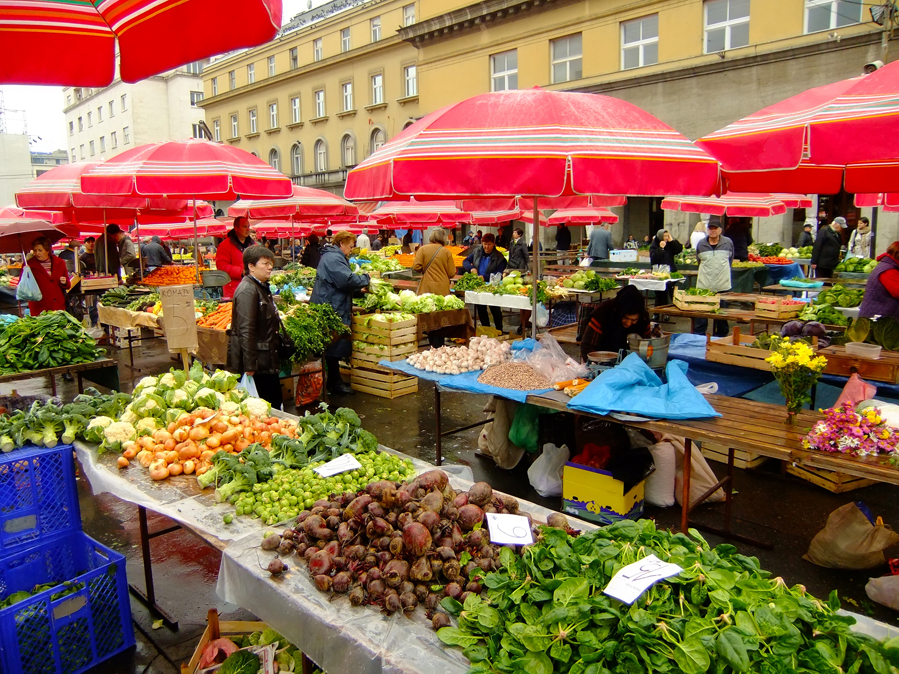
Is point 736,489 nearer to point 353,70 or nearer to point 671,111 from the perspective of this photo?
point 671,111

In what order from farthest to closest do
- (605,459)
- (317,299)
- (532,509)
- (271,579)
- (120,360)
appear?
1. (120,360)
2. (317,299)
3. (605,459)
4. (532,509)
5. (271,579)

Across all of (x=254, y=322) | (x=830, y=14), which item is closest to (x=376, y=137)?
(x=830, y=14)

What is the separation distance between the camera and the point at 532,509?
9.90ft

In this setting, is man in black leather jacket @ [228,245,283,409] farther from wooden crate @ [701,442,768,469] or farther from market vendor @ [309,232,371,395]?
wooden crate @ [701,442,768,469]

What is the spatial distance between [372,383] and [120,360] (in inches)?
208

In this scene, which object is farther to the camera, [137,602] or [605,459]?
[605,459]

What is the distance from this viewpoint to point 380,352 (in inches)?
324

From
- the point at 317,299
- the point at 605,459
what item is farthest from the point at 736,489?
the point at 317,299

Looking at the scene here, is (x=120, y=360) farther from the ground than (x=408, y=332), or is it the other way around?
(x=408, y=332)

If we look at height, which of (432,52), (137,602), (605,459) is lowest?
(137,602)

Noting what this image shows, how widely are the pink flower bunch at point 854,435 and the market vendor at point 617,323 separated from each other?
208cm

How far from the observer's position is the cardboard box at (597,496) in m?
4.52

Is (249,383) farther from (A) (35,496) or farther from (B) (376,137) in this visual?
(B) (376,137)

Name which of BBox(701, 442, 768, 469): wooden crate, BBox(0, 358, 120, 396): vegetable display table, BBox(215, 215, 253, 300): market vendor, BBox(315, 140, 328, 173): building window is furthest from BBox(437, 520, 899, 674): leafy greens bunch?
BBox(315, 140, 328, 173): building window
